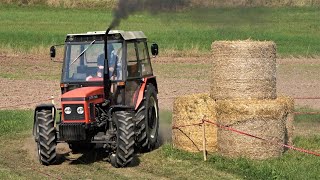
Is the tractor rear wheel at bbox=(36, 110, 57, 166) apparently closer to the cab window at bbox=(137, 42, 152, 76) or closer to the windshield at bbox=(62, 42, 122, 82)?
the windshield at bbox=(62, 42, 122, 82)

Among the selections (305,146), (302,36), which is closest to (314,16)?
(302,36)

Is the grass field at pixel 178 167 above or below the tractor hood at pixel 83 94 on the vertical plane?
below

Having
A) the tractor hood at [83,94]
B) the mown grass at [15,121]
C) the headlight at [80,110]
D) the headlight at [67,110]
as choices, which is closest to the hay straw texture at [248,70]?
the tractor hood at [83,94]

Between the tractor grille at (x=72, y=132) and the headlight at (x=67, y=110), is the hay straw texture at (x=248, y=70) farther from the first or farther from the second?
the headlight at (x=67, y=110)

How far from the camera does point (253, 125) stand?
12.4 meters

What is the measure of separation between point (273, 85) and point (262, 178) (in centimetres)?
237

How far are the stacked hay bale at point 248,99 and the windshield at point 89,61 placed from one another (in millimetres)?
1748

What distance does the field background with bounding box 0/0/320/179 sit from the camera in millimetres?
12023

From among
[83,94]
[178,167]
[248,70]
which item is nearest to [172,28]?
[248,70]

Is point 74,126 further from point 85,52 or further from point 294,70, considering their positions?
point 294,70

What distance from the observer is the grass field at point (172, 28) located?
112 ft

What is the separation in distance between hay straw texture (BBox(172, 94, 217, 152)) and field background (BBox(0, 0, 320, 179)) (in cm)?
26

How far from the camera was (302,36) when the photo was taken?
3966 cm

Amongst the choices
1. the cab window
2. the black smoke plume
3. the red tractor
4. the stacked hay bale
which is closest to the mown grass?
the red tractor
